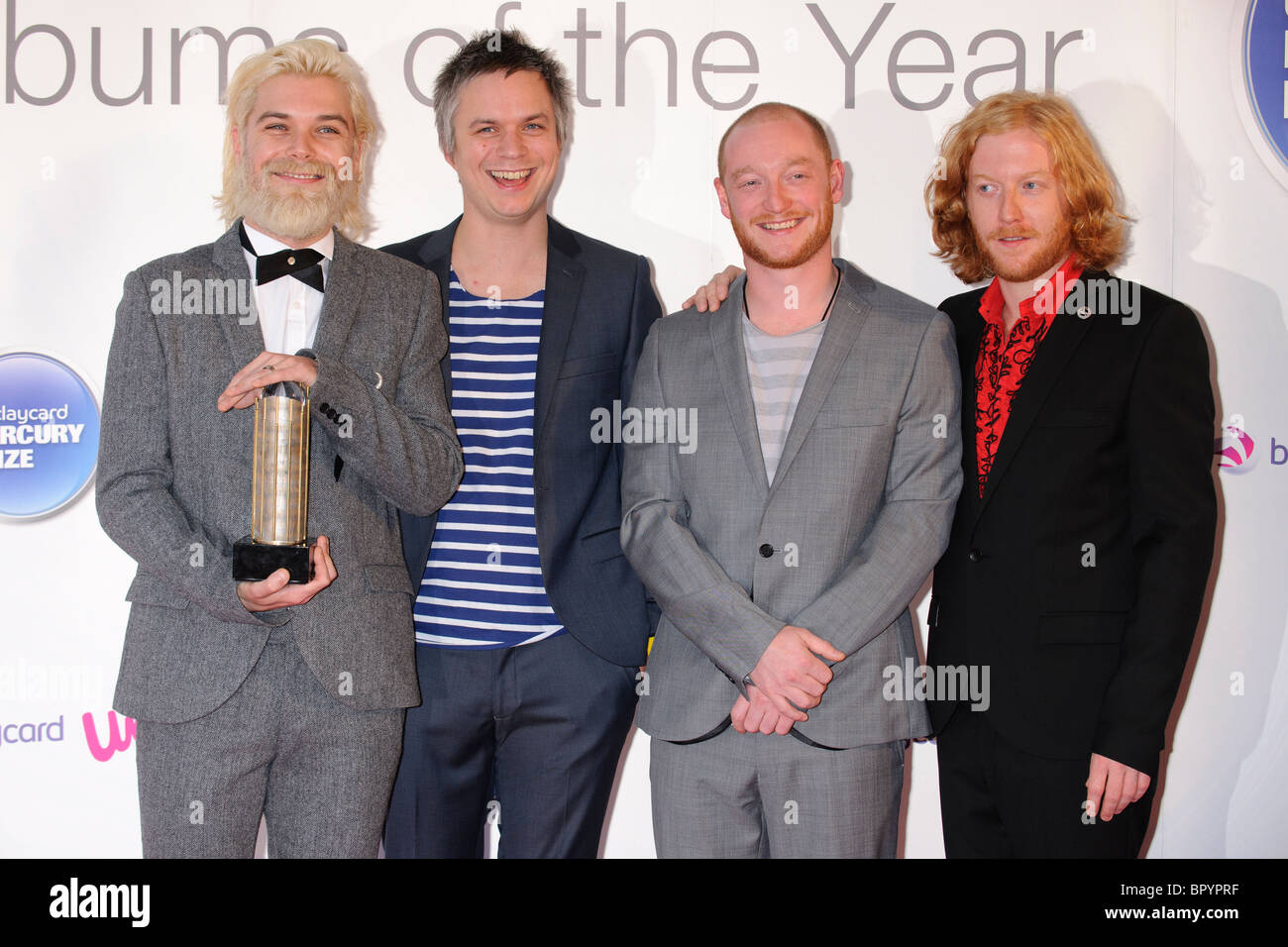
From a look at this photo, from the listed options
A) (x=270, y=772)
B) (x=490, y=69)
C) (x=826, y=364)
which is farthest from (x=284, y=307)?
(x=826, y=364)

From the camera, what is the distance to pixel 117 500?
7.70 feet

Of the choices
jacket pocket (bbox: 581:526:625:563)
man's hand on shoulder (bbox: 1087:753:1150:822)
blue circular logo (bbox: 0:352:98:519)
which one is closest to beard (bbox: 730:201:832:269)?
jacket pocket (bbox: 581:526:625:563)

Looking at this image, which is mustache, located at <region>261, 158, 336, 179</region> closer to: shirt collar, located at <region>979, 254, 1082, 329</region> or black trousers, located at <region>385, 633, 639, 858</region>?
black trousers, located at <region>385, 633, 639, 858</region>

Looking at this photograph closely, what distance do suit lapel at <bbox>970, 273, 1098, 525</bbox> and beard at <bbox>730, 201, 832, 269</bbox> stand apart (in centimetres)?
64

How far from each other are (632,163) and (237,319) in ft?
6.19

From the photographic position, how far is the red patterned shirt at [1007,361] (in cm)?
273

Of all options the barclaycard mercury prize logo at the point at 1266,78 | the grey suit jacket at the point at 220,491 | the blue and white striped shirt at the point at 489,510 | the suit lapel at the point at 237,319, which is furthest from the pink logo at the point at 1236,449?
the suit lapel at the point at 237,319

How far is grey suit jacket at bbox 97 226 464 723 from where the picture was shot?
7.70ft

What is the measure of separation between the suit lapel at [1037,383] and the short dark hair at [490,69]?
154 cm

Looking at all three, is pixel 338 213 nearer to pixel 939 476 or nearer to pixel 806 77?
pixel 939 476

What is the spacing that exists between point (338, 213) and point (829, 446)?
143cm

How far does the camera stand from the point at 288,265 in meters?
2.56

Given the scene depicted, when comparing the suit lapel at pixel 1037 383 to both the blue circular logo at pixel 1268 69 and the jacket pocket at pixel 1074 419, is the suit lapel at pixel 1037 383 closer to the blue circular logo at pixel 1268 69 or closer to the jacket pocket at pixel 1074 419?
the jacket pocket at pixel 1074 419
